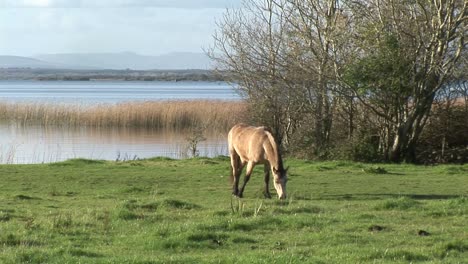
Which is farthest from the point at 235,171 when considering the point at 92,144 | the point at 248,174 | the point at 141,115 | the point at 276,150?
the point at 141,115

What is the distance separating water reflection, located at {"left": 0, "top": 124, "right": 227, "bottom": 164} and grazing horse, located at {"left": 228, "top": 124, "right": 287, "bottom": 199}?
932 cm

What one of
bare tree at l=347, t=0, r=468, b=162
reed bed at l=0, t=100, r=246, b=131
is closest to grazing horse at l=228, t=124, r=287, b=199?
bare tree at l=347, t=0, r=468, b=162

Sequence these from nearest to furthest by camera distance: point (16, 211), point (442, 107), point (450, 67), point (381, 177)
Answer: point (16, 211) < point (381, 177) < point (450, 67) < point (442, 107)

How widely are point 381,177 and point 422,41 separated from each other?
5.35 metres

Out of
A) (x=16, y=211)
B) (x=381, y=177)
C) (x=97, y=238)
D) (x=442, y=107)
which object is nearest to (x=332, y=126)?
(x=442, y=107)

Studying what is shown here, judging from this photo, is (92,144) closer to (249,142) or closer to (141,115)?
(141,115)

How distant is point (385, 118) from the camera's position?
2320 centimetres

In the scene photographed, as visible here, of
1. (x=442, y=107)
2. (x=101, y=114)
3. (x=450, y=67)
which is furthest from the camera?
(x=101, y=114)

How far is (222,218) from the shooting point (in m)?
11.6

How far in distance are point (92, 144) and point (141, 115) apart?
499 cm

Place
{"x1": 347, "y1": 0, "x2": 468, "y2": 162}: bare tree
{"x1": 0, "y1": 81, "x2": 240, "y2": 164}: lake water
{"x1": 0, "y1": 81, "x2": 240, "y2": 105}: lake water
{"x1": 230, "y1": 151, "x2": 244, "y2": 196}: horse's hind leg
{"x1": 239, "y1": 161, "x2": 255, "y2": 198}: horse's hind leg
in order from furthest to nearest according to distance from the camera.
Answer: {"x1": 0, "y1": 81, "x2": 240, "y2": 105}: lake water → {"x1": 0, "y1": 81, "x2": 240, "y2": 164}: lake water → {"x1": 347, "y1": 0, "x2": 468, "y2": 162}: bare tree → {"x1": 230, "y1": 151, "x2": 244, "y2": 196}: horse's hind leg → {"x1": 239, "y1": 161, "x2": 255, "y2": 198}: horse's hind leg

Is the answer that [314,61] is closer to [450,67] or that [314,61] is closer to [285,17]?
[285,17]

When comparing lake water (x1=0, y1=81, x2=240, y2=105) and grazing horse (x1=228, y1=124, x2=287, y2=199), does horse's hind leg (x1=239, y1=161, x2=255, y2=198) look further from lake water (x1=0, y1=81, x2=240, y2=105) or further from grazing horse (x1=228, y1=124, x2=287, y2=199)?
lake water (x1=0, y1=81, x2=240, y2=105)

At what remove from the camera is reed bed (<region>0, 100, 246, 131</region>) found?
113 ft
